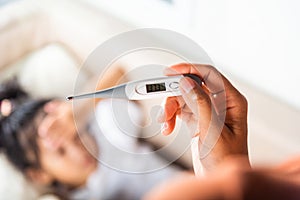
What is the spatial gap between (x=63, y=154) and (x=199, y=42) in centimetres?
44

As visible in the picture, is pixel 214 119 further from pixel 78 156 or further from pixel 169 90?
pixel 78 156

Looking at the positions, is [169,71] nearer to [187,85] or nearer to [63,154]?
[187,85]

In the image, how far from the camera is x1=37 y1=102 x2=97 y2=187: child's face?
4.02 feet

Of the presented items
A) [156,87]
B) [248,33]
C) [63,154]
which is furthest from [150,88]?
[63,154]

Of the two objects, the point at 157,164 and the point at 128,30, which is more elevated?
the point at 128,30

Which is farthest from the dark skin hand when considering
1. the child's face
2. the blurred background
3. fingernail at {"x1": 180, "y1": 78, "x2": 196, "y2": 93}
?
the child's face

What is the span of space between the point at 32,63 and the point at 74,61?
0.37 feet

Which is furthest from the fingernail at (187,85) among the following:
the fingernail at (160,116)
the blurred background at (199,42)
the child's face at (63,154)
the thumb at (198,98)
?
the child's face at (63,154)

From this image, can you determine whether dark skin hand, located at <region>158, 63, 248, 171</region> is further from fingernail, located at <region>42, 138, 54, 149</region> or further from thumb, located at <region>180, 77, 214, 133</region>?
fingernail, located at <region>42, 138, 54, 149</region>

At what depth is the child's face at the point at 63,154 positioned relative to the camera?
122 cm

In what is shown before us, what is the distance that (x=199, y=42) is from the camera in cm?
121

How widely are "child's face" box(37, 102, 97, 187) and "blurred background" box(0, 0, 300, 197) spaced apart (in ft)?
0.27

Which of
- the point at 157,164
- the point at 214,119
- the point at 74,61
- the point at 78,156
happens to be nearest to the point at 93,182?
the point at 78,156

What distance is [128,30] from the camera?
128 cm
